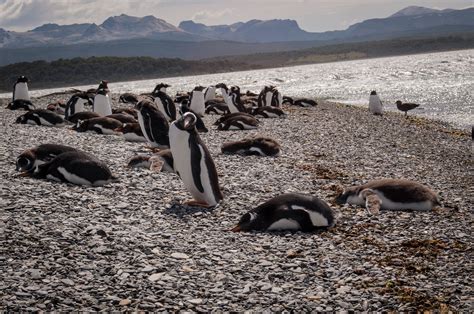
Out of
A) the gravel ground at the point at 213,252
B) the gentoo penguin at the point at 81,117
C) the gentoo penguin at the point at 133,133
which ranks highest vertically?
the gentoo penguin at the point at 81,117

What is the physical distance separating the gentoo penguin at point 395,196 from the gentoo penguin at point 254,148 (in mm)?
4804

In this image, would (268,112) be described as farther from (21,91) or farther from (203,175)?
(203,175)

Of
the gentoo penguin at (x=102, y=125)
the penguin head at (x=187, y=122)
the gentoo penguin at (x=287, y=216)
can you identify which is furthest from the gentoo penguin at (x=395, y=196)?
the gentoo penguin at (x=102, y=125)

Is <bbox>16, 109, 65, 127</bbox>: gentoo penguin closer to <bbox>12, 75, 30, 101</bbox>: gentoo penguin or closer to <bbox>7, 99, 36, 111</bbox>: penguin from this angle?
<bbox>7, 99, 36, 111</bbox>: penguin

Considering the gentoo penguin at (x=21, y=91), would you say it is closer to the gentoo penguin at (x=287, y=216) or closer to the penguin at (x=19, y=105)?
the penguin at (x=19, y=105)

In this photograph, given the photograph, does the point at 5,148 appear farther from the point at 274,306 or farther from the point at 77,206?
the point at 274,306

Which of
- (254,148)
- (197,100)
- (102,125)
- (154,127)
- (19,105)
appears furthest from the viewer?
(19,105)

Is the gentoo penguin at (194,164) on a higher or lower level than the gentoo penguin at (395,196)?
higher

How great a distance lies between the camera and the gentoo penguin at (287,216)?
7.47 m

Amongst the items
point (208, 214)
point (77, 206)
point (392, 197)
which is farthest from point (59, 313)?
point (392, 197)

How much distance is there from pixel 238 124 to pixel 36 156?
→ 30.7 ft

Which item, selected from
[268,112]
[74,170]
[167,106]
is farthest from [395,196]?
[268,112]

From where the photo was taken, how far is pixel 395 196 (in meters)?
8.60

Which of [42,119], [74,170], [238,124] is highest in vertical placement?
[42,119]
